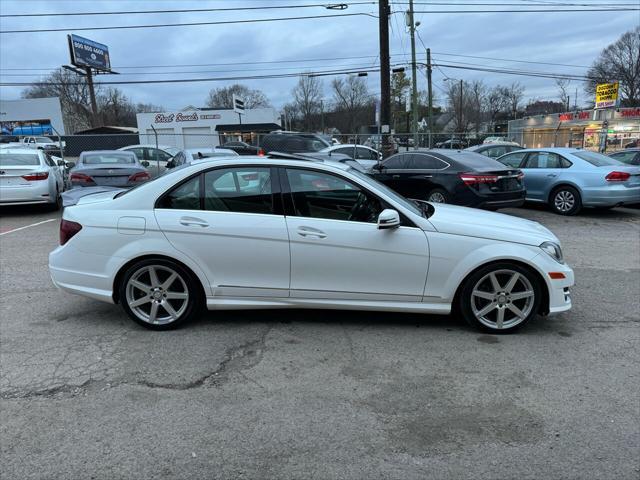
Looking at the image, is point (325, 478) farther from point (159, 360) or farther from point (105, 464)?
point (159, 360)

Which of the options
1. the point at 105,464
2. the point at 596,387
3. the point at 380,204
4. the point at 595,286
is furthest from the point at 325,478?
the point at 595,286

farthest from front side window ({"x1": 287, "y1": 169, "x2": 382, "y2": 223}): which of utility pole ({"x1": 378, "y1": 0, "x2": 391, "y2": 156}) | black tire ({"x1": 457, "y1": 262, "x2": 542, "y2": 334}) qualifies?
utility pole ({"x1": 378, "y1": 0, "x2": 391, "y2": 156})

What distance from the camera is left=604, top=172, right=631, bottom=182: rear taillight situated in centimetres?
1016

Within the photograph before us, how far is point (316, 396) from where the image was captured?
3303 mm

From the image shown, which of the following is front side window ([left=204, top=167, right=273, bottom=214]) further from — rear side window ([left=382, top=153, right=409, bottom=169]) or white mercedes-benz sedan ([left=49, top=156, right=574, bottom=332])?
rear side window ([left=382, top=153, right=409, bottom=169])

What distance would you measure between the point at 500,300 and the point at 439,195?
582 centimetres

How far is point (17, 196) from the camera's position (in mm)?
10453

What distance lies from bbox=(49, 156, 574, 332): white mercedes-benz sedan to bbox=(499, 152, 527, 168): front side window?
8.43 m

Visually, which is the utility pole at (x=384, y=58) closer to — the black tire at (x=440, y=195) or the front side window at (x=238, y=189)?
the black tire at (x=440, y=195)

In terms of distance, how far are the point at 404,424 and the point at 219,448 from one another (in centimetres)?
112

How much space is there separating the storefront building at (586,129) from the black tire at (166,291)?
29.1 metres

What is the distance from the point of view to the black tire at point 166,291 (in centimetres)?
426

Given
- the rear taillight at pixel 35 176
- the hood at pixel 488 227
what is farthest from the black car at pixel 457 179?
the rear taillight at pixel 35 176

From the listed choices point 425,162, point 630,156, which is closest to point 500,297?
point 425,162
